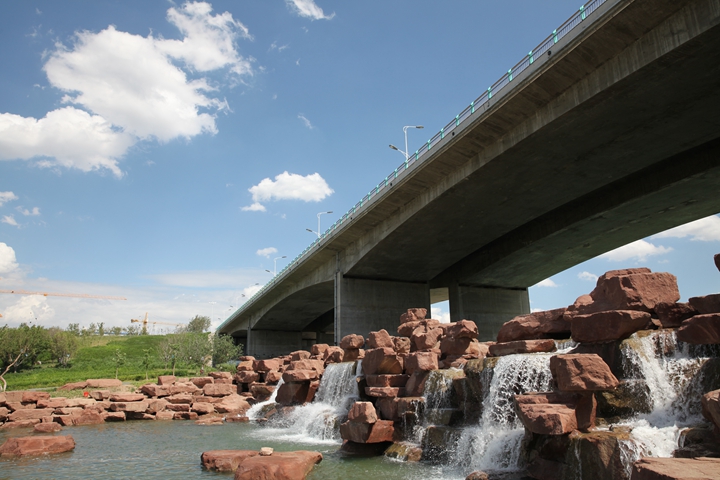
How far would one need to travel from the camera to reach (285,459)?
1070cm

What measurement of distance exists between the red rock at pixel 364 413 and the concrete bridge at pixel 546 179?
13.5 m

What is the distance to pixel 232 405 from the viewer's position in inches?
981

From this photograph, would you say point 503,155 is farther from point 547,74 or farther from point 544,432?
point 544,432

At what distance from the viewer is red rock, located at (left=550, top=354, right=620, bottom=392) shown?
348 inches

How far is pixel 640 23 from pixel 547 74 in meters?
3.45

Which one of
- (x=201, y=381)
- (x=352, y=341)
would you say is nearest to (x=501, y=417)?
(x=352, y=341)

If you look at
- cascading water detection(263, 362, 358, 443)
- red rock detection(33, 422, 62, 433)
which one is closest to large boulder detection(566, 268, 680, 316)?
cascading water detection(263, 362, 358, 443)

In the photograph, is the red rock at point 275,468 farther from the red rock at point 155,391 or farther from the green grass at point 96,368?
the green grass at point 96,368

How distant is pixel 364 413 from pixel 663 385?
7.06 metres

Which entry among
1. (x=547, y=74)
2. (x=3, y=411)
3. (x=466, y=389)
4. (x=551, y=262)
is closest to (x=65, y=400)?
(x=3, y=411)

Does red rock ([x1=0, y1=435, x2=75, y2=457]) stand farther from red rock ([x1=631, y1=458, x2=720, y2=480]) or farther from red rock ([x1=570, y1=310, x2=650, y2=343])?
red rock ([x1=631, y1=458, x2=720, y2=480])

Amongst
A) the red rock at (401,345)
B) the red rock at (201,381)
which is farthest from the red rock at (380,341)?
the red rock at (201,381)

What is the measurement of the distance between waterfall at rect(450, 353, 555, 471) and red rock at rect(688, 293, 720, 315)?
3.25 metres

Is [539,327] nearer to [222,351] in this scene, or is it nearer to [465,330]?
[465,330]
